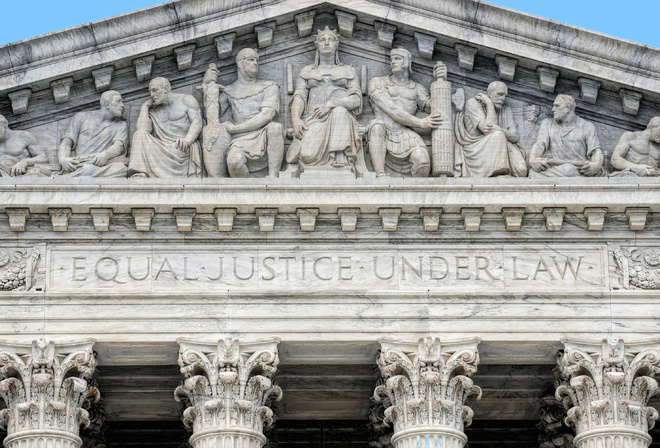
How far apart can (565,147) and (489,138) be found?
1.36m

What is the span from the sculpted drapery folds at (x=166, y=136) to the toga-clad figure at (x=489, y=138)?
457 cm

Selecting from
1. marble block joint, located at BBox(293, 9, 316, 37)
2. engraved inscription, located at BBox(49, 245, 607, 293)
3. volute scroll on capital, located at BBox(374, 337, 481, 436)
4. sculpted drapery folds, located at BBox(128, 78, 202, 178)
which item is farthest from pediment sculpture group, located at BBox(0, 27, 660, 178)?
volute scroll on capital, located at BBox(374, 337, 481, 436)

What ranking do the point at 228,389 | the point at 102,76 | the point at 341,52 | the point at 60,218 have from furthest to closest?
the point at 341,52
the point at 102,76
the point at 60,218
the point at 228,389

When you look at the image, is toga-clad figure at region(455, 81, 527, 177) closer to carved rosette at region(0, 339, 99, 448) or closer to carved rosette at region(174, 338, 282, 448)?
carved rosette at region(174, 338, 282, 448)

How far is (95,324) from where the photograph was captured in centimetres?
3675

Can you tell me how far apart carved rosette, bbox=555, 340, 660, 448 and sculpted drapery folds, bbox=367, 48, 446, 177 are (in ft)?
13.7

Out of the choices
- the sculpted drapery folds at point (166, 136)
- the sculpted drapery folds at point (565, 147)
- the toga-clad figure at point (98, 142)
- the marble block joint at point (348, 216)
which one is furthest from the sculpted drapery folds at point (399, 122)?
the toga-clad figure at point (98, 142)

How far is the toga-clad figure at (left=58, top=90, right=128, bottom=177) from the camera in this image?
37.6 m

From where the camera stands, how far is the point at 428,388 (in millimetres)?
36406

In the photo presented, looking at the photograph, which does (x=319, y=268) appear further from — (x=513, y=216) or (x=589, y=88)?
(x=589, y=88)

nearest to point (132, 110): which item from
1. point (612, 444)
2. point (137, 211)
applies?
point (137, 211)

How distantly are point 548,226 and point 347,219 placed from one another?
344 centimetres

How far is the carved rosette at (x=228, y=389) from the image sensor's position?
3616 cm

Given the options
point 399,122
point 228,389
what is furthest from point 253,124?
point 228,389
